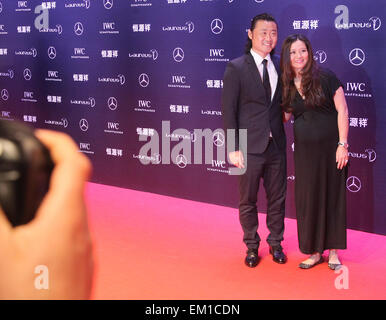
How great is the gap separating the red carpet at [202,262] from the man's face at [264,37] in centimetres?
141

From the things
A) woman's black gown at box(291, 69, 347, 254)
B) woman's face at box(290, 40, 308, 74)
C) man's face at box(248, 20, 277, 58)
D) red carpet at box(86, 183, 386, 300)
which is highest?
man's face at box(248, 20, 277, 58)

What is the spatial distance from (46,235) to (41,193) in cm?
4

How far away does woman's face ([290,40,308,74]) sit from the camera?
→ 3.57m

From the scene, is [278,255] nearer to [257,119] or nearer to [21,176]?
[257,119]

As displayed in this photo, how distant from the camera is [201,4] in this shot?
16.9 feet

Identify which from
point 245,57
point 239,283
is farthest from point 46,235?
point 245,57

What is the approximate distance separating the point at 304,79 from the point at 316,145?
0.42m

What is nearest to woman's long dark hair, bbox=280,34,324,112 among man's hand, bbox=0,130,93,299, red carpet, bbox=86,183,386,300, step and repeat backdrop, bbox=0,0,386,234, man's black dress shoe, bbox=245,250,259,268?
step and repeat backdrop, bbox=0,0,386,234

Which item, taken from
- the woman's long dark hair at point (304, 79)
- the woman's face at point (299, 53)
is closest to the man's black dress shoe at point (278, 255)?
the woman's long dark hair at point (304, 79)

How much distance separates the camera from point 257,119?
3.69 metres

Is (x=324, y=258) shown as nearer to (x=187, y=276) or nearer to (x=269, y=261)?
(x=269, y=261)

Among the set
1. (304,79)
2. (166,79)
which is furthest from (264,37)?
(166,79)

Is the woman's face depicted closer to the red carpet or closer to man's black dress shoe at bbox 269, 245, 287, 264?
man's black dress shoe at bbox 269, 245, 287, 264

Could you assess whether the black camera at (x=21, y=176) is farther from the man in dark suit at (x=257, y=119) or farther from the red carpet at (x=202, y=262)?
the man in dark suit at (x=257, y=119)
